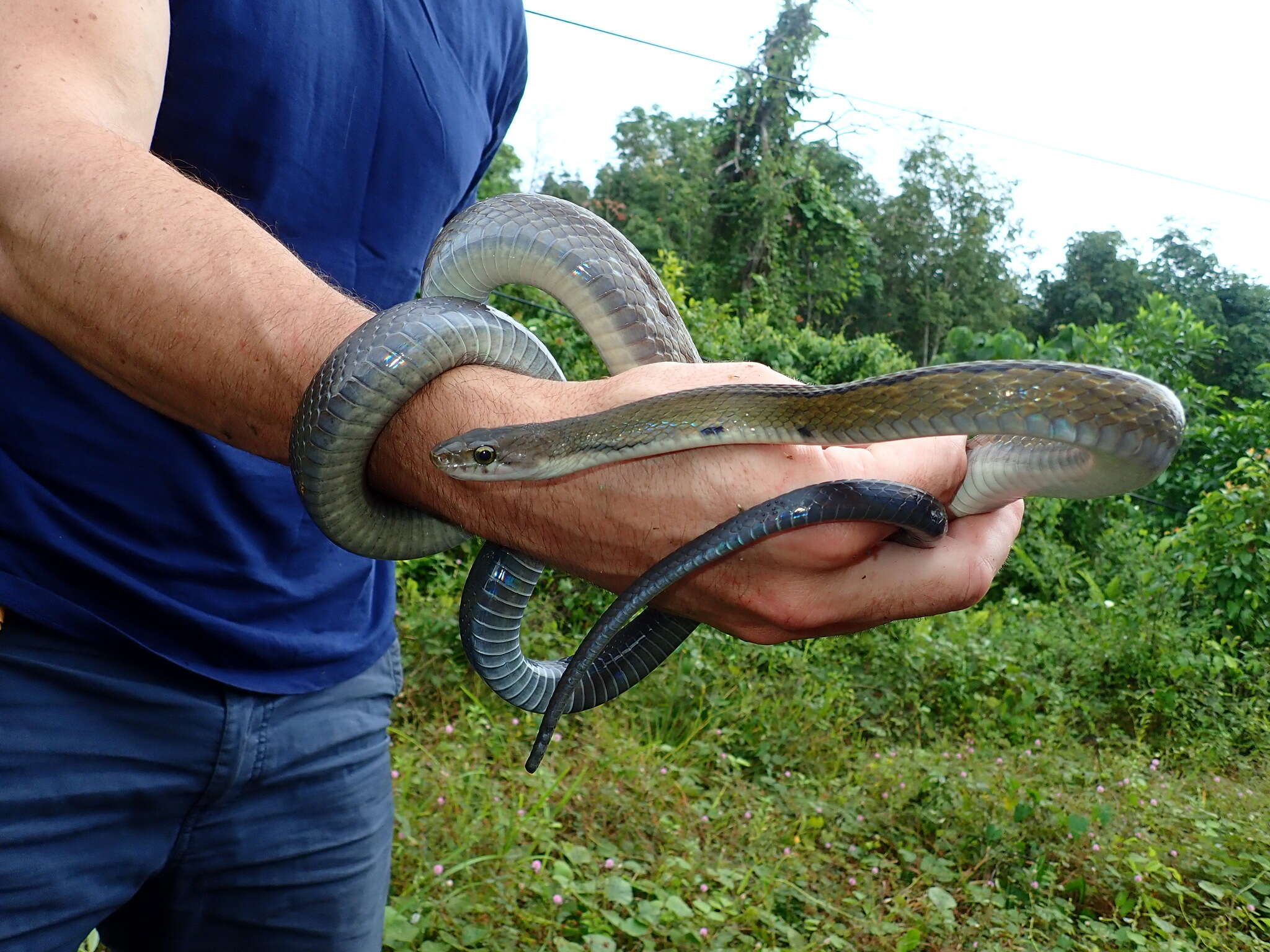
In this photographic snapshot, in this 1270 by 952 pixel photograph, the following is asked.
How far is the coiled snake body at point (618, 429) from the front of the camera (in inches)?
45.3

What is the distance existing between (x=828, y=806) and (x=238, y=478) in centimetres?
371

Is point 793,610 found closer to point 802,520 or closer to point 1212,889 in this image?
point 802,520

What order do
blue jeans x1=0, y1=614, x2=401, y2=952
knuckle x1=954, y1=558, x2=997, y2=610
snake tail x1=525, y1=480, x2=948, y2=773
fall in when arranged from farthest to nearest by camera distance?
blue jeans x1=0, y1=614, x2=401, y2=952 < knuckle x1=954, y1=558, x2=997, y2=610 < snake tail x1=525, y1=480, x2=948, y2=773

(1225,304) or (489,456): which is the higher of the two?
(1225,304)

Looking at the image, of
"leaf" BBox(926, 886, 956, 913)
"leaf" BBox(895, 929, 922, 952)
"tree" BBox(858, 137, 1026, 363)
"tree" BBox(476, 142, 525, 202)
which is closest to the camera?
"leaf" BBox(895, 929, 922, 952)

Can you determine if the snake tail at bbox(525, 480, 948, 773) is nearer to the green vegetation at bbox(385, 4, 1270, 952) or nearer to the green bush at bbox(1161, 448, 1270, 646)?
A: the green vegetation at bbox(385, 4, 1270, 952)

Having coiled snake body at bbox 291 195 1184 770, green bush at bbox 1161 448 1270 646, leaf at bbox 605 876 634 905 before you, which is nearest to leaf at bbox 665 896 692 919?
leaf at bbox 605 876 634 905

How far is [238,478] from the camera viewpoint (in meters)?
1.85

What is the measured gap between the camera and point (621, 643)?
1619 millimetres

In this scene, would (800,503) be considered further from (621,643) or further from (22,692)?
(22,692)

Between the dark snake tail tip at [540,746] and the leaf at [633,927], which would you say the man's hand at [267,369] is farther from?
the leaf at [633,927]

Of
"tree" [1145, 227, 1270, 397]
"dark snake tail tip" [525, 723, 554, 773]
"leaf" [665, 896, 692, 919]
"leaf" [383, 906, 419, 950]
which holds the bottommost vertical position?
"leaf" [383, 906, 419, 950]

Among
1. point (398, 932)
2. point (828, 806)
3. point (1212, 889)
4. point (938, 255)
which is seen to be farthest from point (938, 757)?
point (938, 255)

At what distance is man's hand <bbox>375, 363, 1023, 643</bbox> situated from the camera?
1165 millimetres
